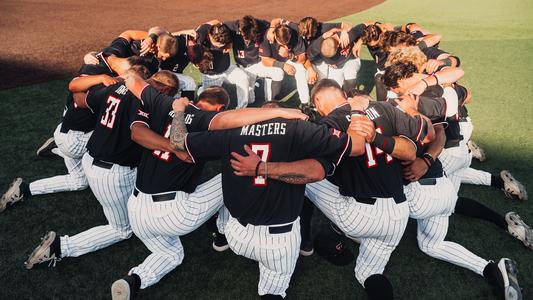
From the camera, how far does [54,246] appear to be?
171 inches

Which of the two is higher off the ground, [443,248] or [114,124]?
[114,124]

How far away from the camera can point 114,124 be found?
13.0ft

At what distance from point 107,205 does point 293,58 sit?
541 cm

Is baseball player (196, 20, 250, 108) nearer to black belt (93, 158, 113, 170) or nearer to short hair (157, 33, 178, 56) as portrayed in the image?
short hair (157, 33, 178, 56)

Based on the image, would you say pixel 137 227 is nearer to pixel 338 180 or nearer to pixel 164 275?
pixel 164 275

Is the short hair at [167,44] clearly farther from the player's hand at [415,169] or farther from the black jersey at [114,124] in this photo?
the player's hand at [415,169]

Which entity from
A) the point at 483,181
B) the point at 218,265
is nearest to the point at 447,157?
the point at 483,181

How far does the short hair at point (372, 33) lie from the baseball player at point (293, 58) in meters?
1.26

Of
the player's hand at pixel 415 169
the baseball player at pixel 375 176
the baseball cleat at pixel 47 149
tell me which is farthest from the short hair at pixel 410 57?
the baseball cleat at pixel 47 149

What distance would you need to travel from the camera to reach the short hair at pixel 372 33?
7562mm

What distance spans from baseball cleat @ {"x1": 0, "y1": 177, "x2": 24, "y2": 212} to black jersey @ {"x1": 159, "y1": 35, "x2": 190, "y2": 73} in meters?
3.02

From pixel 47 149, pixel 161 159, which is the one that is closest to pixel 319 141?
pixel 161 159

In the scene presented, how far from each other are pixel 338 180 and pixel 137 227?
6.93 ft

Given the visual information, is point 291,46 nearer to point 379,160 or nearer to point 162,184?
point 379,160
